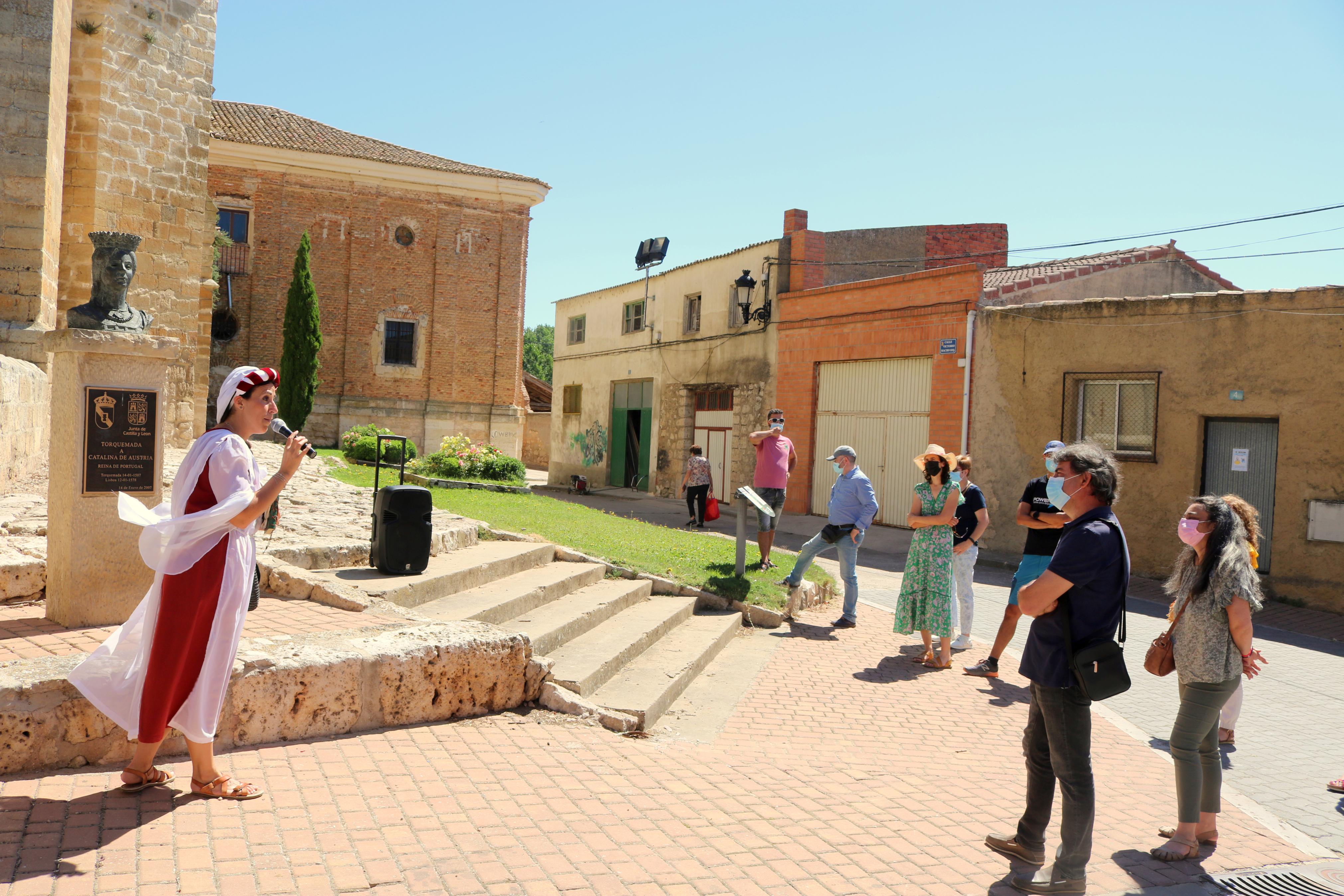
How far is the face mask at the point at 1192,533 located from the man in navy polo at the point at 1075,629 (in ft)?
2.57

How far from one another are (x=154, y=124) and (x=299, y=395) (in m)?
13.7

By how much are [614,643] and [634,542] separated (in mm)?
4665

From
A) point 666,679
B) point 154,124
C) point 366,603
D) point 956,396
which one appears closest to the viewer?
point 366,603

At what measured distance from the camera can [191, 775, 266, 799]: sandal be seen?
3.79 m

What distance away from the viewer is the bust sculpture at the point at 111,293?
5.09 meters

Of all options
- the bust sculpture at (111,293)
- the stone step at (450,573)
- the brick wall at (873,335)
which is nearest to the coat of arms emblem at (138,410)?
the bust sculpture at (111,293)

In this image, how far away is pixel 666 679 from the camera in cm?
643

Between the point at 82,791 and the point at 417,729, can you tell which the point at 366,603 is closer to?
the point at 417,729

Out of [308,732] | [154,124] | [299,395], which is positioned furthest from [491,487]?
[308,732]

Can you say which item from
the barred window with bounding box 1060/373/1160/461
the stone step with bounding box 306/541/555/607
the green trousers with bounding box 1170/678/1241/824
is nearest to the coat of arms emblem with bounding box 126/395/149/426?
the stone step with bounding box 306/541/555/607

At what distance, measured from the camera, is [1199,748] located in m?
4.31

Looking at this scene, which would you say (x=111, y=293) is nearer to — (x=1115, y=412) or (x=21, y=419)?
(x=21, y=419)

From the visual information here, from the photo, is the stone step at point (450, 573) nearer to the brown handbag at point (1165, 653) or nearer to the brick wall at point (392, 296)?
the brown handbag at point (1165, 653)

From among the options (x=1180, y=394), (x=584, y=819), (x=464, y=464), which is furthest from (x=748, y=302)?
(x=584, y=819)
